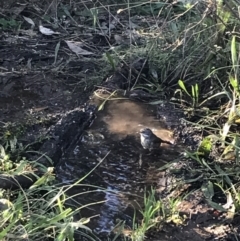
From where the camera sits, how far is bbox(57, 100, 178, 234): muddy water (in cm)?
314

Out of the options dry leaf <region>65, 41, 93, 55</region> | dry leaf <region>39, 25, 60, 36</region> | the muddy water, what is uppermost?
the muddy water

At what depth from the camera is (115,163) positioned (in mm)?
3516

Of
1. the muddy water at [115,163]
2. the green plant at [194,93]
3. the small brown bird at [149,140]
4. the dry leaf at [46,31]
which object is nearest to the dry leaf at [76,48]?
the dry leaf at [46,31]

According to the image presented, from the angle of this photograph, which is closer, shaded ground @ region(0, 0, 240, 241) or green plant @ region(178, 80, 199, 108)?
shaded ground @ region(0, 0, 240, 241)

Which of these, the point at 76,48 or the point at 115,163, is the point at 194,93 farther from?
the point at 76,48

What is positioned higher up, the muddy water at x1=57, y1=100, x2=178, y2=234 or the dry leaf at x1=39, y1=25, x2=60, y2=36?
the muddy water at x1=57, y1=100, x2=178, y2=234

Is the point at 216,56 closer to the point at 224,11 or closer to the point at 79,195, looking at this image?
the point at 224,11

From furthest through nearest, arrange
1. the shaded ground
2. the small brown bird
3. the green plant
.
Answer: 1. the green plant
2. the small brown bird
3. the shaded ground

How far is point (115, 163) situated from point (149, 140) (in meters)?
0.25

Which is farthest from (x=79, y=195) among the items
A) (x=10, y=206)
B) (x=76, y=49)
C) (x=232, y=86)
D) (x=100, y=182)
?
(x=76, y=49)

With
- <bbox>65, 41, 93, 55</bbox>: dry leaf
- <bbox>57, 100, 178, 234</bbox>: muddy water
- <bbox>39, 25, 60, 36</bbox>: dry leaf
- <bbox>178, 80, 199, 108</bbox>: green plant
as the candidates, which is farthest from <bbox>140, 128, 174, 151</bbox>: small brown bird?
<bbox>39, 25, 60, 36</bbox>: dry leaf

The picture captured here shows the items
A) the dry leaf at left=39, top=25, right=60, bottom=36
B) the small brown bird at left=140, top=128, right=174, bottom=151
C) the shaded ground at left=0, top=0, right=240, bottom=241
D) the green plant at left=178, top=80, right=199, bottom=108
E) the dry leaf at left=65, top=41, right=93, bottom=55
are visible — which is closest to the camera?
the shaded ground at left=0, top=0, right=240, bottom=241

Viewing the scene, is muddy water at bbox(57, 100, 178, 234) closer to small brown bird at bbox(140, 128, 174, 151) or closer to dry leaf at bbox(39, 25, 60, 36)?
small brown bird at bbox(140, 128, 174, 151)

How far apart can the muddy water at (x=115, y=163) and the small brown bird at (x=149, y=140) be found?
41mm
